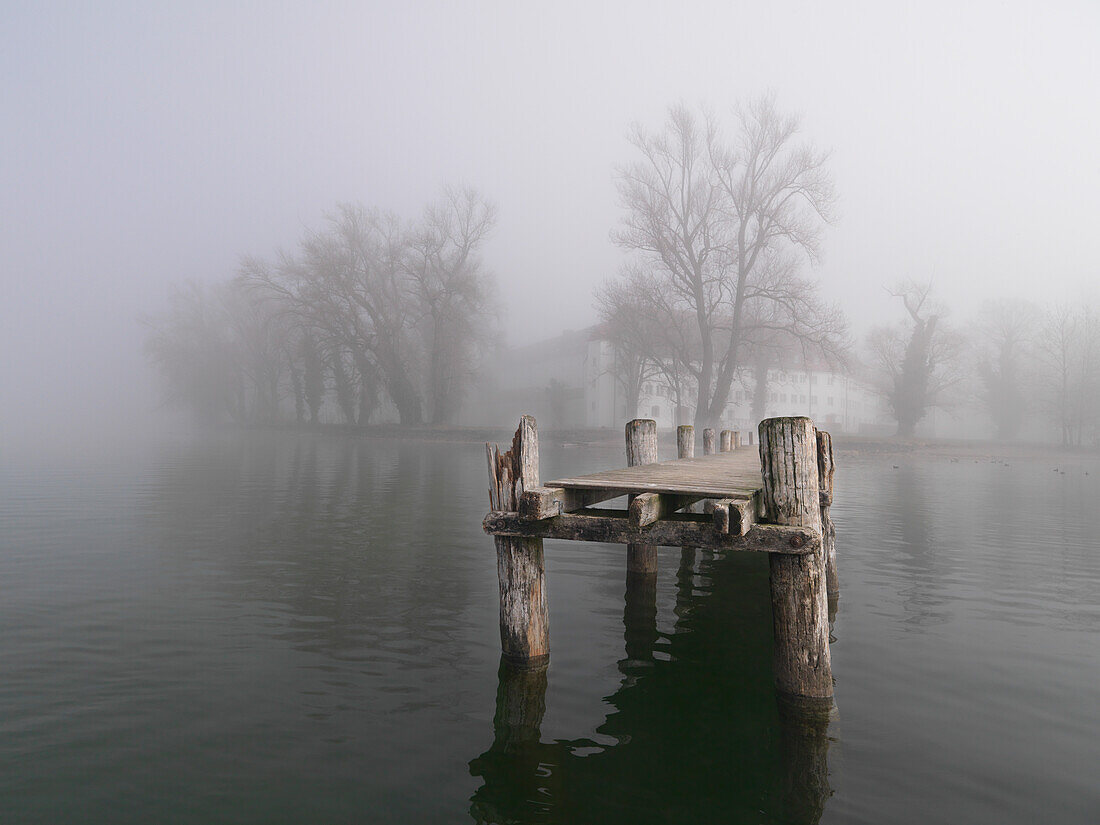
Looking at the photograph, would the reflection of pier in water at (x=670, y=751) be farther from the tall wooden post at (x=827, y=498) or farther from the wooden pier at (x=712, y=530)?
the tall wooden post at (x=827, y=498)

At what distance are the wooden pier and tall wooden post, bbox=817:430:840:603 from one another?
264 cm

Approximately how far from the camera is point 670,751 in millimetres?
4234

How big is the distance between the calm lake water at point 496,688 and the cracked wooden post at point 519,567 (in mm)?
276

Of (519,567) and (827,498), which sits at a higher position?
(827,498)

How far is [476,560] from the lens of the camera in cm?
964

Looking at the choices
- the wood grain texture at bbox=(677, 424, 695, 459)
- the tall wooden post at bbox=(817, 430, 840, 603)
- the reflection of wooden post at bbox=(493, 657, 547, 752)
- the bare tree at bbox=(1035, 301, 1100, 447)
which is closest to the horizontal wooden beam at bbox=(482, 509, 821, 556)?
the reflection of wooden post at bbox=(493, 657, 547, 752)

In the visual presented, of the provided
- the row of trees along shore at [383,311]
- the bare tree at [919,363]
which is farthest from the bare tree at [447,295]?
the bare tree at [919,363]

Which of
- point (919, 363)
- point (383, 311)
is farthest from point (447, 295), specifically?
point (919, 363)

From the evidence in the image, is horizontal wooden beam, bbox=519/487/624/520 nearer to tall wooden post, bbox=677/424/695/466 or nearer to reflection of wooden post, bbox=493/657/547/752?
reflection of wooden post, bbox=493/657/547/752

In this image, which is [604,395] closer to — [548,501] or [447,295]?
[447,295]

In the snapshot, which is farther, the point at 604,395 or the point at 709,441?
the point at 604,395

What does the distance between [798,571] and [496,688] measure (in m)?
2.32

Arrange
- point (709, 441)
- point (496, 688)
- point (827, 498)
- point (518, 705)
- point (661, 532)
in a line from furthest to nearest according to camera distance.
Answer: point (709, 441)
point (827, 498)
point (496, 688)
point (518, 705)
point (661, 532)

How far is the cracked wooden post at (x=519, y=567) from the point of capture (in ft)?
17.1
